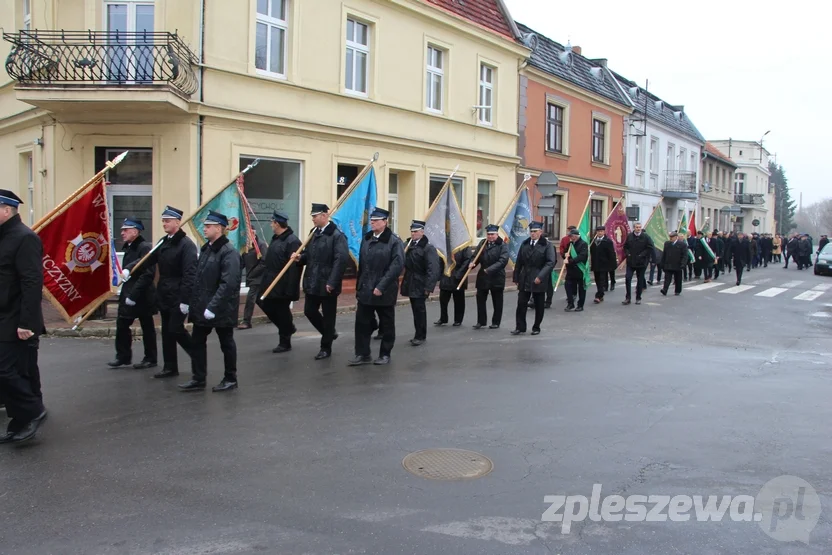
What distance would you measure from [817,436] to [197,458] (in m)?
5.21

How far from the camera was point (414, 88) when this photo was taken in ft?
61.8

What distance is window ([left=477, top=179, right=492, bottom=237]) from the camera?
22.1 meters

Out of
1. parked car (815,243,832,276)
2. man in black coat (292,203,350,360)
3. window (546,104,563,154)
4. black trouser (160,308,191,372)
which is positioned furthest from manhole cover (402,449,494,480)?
parked car (815,243,832,276)

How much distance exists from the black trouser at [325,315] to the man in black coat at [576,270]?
6847 mm

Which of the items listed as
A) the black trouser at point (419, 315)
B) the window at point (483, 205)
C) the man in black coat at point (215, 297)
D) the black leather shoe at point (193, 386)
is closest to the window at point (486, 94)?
the window at point (483, 205)

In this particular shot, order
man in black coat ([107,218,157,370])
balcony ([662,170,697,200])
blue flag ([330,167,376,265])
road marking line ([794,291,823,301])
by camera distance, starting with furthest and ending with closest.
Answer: balcony ([662,170,697,200]) → road marking line ([794,291,823,301]) → blue flag ([330,167,376,265]) → man in black coat ([107,218,157,370])

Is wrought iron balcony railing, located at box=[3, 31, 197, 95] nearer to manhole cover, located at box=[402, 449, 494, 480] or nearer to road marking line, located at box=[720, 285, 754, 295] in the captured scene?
manhole cover, located at box=[402, 449, 494, 480]

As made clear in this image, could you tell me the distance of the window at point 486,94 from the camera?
21.9 meters

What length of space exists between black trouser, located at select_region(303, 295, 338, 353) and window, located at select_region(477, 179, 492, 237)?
42.5 ft

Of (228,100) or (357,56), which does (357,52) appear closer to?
(357,56)

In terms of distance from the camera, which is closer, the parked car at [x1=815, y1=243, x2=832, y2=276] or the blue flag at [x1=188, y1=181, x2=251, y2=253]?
the blue flag at [x1=188, y1=181, x2=251, y2=253]

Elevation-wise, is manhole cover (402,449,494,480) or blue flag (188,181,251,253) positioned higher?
blue flag (188,181,251,253)

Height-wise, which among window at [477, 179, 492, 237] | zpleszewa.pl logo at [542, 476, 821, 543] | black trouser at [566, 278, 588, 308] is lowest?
zpleszewa.pl logo at [542, 476, 821, 543]

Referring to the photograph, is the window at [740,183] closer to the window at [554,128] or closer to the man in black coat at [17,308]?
the window at [554,128]
